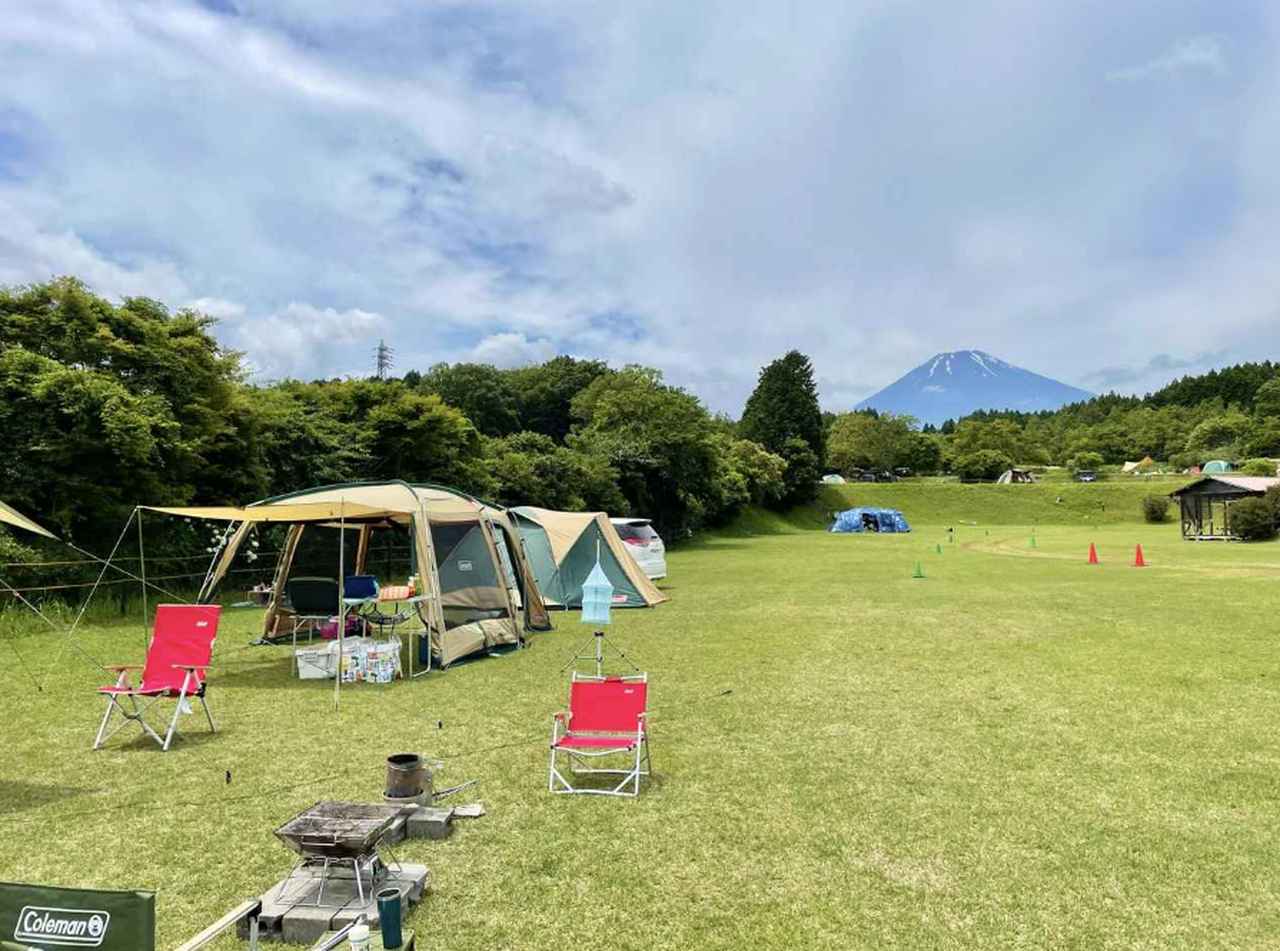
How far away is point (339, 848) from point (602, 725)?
98.7 inches

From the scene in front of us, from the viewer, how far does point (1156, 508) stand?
49.2 metres

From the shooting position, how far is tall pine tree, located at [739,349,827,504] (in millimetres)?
53406

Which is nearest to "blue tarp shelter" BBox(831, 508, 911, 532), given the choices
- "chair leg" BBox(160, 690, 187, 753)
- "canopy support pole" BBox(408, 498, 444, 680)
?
"canopy support pole" BBox(408, 498, 444, 680)

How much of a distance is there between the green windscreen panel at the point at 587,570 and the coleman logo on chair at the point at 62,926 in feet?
41.7

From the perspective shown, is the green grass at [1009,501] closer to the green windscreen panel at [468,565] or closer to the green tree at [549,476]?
the green tree at [549,476]

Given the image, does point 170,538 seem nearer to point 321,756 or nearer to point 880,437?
point 321,756

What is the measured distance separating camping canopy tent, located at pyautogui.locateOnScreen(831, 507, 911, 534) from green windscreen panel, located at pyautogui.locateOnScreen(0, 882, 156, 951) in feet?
154

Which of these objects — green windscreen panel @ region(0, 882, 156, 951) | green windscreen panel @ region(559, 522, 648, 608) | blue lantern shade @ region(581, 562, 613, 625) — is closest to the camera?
green windscreen panel @ region(0, 882, 156, 951)

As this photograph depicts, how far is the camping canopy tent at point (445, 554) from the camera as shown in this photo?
9648mm

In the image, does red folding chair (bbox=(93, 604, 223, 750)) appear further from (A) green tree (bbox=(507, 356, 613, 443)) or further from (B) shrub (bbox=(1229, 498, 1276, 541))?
(A) green tree (bbox=(507, 356, 613, 443))

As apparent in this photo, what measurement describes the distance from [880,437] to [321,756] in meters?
76.8

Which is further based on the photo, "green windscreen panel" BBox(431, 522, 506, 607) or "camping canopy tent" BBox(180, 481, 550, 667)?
"green windscreen panel" BBox(431, 522, 506, 607)

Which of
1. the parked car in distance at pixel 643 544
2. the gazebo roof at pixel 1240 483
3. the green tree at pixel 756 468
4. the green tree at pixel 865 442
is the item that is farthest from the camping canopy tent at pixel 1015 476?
the parked car in distance at pixel 643 544

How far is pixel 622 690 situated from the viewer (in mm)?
6043
